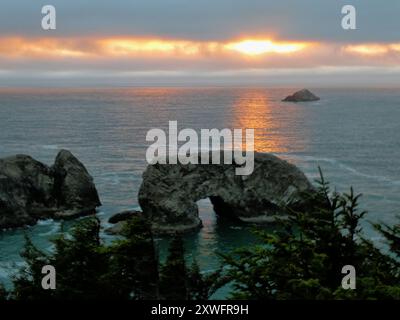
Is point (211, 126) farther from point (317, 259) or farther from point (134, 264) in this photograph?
point (317, 259)

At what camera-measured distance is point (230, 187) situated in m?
63.0

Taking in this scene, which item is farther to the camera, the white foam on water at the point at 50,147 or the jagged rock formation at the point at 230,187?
the white foam on water at the point at 50,147

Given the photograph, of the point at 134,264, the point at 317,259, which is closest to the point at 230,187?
the point at 134,264

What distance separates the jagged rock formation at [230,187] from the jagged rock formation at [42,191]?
33.0 feet

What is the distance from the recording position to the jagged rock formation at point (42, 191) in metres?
61.4

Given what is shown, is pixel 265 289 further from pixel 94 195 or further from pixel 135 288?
pixel 94 195

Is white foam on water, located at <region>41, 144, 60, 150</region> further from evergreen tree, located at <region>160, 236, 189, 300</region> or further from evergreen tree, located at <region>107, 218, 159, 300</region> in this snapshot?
evergreen tree, located at <region>160, 236, 189, 300</region>

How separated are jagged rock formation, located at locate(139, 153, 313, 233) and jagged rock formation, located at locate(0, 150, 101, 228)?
10.1 meters

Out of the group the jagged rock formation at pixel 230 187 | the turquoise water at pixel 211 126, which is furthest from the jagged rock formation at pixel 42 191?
the jagged rock formation at pixel 230 187

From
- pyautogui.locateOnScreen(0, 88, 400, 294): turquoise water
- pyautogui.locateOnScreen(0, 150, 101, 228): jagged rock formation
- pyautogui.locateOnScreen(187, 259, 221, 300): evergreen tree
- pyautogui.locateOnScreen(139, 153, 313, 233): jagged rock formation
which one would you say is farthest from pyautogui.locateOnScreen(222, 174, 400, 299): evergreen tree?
pyautogui.locateOnScreen(0, 150, 101, 228): jagged rock formation

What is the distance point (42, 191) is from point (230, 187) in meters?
23.2

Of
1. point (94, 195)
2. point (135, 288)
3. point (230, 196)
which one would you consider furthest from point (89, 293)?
point (94, 195)

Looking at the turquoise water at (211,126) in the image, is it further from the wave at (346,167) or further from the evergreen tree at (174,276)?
the evergreen tree at (174,276)

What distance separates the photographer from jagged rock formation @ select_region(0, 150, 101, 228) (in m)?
61.4
